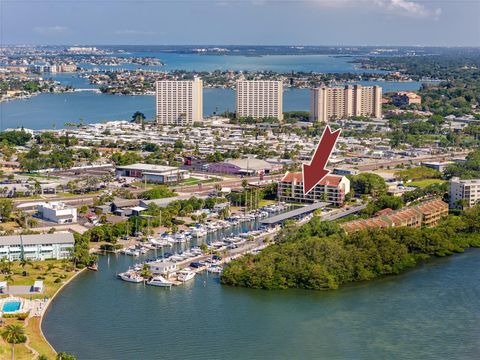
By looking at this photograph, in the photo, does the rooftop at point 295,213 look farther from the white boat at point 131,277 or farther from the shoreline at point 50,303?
→ the shoreline at point 50,303

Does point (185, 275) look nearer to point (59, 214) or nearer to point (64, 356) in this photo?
point (64, 356)

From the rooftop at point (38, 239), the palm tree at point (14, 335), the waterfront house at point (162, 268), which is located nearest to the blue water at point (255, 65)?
the rooftop at point (38, 239)

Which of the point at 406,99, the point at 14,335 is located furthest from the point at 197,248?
the point at 406,99

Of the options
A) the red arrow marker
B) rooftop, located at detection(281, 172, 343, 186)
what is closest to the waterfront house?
the red arrow marker

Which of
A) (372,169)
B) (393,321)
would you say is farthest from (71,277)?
(372,169)

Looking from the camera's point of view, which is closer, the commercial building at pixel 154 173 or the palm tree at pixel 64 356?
the palm tree at pixel 64 356

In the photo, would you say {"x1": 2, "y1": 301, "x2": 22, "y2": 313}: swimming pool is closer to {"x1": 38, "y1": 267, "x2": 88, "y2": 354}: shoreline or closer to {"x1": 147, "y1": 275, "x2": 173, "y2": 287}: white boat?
{"x1": 38, "y1": 267, "x2": 88, "y2": 354}: shoreline
